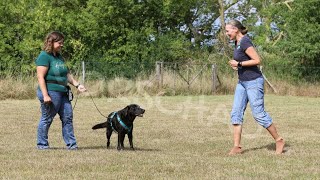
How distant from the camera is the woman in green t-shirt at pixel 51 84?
26.5 ft

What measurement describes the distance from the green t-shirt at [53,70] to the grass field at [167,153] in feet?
3.12

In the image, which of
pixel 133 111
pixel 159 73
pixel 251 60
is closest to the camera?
pixel 251 60

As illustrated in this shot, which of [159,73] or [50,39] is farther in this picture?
[159,73]

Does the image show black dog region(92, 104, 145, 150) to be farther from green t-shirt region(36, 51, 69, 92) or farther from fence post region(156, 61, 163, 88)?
fence post region(156, 61, 163, 88)

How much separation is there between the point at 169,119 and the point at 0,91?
11.0m

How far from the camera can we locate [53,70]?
8172 mm

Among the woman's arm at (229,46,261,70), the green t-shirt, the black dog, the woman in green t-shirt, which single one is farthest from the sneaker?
the green t-shirt

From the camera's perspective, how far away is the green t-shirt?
26.7 feet

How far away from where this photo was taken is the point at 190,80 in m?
A: 28.9

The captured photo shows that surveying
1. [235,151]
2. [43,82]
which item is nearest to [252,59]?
[235,151]

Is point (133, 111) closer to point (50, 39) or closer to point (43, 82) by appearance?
point (43, 82)

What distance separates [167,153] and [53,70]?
6.77ft

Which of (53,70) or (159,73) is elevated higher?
(53,70)

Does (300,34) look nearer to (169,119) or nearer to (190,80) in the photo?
(190,80)
